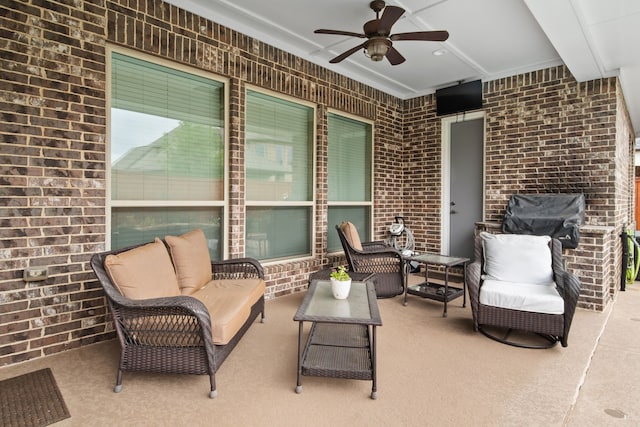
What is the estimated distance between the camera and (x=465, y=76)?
526cm

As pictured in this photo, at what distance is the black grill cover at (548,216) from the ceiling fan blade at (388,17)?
307 cm

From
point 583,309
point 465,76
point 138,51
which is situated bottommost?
point 583,309

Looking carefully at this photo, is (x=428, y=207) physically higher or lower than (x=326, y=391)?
higher

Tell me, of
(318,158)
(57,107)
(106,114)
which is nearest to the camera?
(57,107)

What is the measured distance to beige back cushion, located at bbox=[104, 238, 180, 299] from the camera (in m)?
2.23

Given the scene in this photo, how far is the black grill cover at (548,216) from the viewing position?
13.7 ft

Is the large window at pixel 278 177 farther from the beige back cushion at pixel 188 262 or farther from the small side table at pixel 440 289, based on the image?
the small side table at pixel 440 289

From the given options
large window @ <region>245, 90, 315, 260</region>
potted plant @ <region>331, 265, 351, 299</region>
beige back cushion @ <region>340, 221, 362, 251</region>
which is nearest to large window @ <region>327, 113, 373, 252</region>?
large window @ <region>245, 90, 315, 260</region>

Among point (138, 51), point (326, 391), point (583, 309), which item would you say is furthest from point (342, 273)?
point (583, 309)

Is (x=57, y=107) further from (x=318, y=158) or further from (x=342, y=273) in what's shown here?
(x=318, y=158)

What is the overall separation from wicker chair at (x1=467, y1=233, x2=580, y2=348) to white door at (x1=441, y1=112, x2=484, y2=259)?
236cm

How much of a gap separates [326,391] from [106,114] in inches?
111

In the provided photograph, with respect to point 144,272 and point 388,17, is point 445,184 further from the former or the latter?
point 144,272

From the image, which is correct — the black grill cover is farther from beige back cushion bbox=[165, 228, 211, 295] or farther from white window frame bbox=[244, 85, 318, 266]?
beige back cushion bbox=[165, 228, 211, 295]
